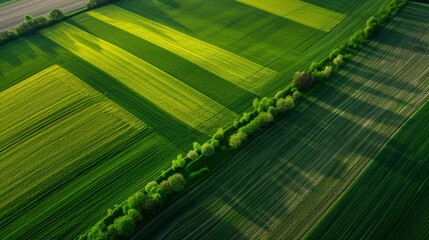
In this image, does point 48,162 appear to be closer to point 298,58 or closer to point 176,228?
point 176,228

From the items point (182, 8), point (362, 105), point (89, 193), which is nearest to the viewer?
point (89, 193)

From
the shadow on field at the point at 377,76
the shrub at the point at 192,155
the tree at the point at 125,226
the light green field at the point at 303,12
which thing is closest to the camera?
the tree at the point at 125,226

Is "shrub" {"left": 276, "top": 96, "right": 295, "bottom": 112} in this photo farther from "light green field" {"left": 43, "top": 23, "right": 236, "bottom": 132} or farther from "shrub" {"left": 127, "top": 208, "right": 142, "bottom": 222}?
"shrub" {"left": 127, "top": 208, "right": 142, "bottom": 222}

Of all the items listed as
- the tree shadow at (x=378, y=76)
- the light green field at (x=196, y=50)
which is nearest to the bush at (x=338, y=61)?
the tree shadow at (x=378, y=76)

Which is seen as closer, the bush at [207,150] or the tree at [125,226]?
the tree at [125,226]

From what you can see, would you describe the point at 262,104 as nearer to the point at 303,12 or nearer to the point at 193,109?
the point at 193,109

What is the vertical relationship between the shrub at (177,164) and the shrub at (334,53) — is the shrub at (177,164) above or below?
below

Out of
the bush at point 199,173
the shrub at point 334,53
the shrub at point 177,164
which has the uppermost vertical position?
the shrub at point 334,53

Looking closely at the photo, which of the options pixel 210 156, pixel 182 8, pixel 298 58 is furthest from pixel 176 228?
pixel 182 8

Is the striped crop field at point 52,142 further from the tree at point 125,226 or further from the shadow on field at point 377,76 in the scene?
the shadow on field at point 377,76
